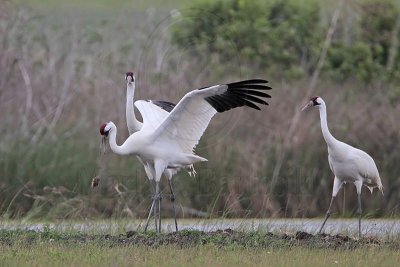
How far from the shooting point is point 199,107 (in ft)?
41.8

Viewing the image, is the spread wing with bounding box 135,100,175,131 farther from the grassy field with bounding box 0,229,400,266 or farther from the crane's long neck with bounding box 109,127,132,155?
the grassy field with bounding box 0,229,400,266

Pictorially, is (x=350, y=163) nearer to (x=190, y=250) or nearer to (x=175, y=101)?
(x=190, y=250)

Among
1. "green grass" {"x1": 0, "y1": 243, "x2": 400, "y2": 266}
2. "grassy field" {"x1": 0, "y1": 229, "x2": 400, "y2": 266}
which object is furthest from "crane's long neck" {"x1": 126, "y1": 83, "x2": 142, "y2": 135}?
"green grass" {"x1": 0, "y1": 243, "x2": 400, "y2": 266}

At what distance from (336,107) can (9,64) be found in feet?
16.0

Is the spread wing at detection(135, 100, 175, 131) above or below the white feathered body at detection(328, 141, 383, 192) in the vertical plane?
above

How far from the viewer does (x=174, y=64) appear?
18.4m

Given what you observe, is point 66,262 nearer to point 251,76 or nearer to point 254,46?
point 251,76

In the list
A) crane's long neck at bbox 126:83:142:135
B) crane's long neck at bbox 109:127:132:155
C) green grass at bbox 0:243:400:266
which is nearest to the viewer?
green grass at bbox 0:243:400:266

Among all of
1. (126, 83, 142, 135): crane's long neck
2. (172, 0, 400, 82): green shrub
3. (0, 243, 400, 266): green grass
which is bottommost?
(0, 243, 400, 266): green grass

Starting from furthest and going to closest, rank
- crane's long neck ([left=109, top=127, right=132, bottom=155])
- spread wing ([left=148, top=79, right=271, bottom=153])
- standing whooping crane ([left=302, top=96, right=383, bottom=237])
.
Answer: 1. standing whooping crane ([left=302, top=96, right=383, bottom=237])
2. crane's long neck ([left=109, top=127, right=132, bottom=155])
3. spread wing ([left=148, top=79, right=271, bottom=153])

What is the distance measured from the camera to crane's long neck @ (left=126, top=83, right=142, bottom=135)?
13.3 meters

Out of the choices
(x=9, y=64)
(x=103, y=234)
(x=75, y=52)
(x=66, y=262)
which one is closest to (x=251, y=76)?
(x=75, y=52)

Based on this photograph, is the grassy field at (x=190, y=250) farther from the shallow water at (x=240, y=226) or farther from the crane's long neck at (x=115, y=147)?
the crane's long neck at (x=115, y=147)

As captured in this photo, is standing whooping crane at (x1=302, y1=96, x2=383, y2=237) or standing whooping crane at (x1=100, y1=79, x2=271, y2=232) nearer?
standing whooping crane at (x1=100, y1=79, x2=271, y2=232)
